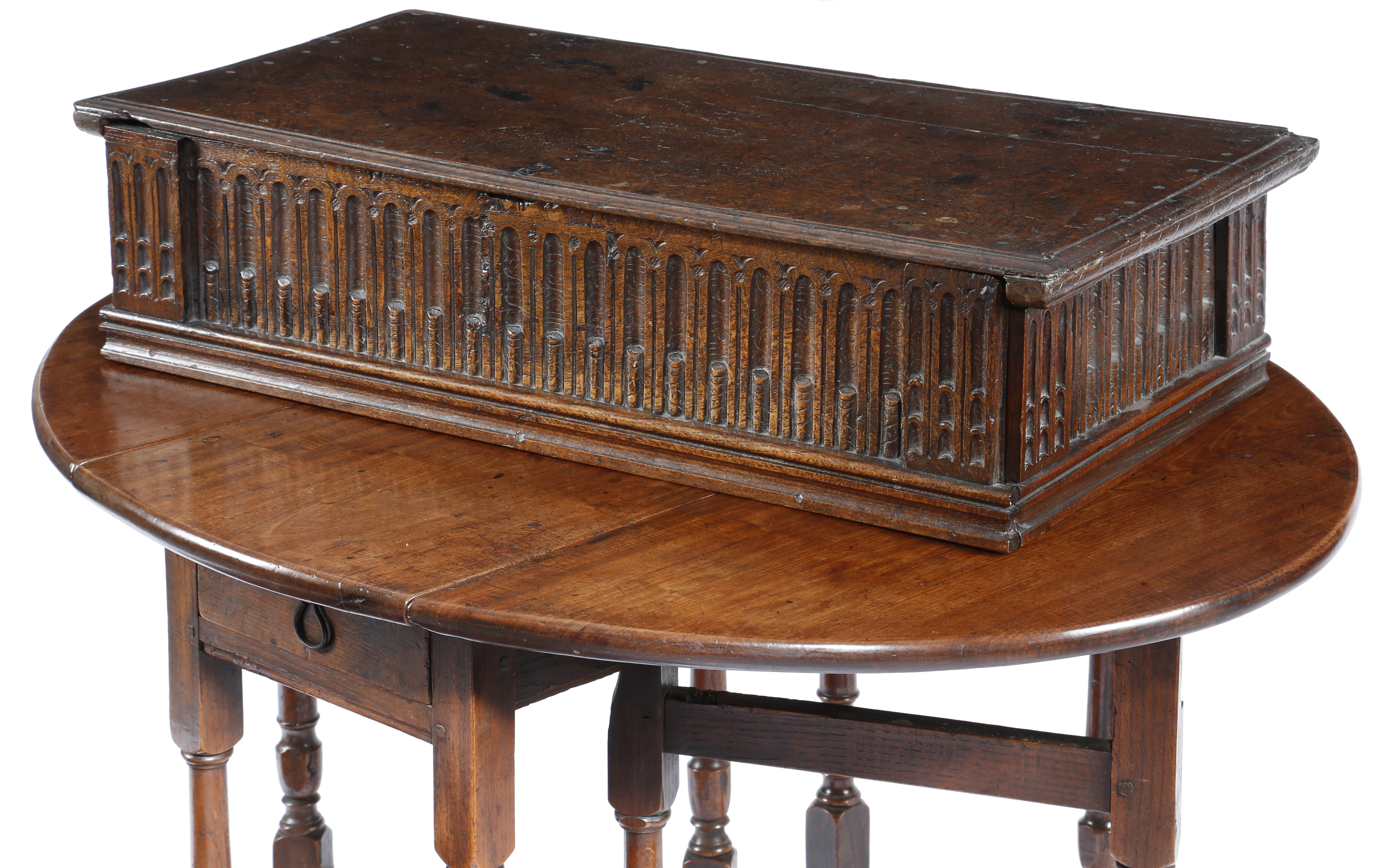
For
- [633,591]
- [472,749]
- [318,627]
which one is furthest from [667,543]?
[318,627]

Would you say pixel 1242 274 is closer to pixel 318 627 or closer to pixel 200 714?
pixel 318 627

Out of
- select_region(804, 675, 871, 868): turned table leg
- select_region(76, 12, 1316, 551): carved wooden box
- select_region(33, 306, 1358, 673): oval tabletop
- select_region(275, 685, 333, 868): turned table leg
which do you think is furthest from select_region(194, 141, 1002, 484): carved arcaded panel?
select_region(804, 675, 871, 868): turned table leg

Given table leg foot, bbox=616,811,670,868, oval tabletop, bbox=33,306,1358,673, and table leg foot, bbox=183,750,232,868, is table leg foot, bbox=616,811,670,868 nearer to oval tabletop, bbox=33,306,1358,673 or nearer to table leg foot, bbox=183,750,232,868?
oval tabletop, bbox=33,306,1358,673

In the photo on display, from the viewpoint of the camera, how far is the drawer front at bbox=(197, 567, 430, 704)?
2475 mm

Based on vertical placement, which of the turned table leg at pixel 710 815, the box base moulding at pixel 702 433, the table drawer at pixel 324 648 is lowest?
the turned table leg at pixel 710 815

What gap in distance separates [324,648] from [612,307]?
52 cm

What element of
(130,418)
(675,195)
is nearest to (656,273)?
(675,195)

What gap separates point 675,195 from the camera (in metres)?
2.55

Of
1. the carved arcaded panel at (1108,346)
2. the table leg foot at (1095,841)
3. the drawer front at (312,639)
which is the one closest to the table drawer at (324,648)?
the drawer front at (312,639)

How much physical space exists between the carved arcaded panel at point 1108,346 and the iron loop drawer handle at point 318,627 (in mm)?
808

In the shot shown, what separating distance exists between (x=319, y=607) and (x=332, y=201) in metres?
0.53

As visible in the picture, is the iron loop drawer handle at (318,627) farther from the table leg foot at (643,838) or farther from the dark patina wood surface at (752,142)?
the dark patina wood surface at (752,142)

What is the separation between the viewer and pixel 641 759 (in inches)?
107

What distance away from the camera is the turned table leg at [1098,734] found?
3070mm
